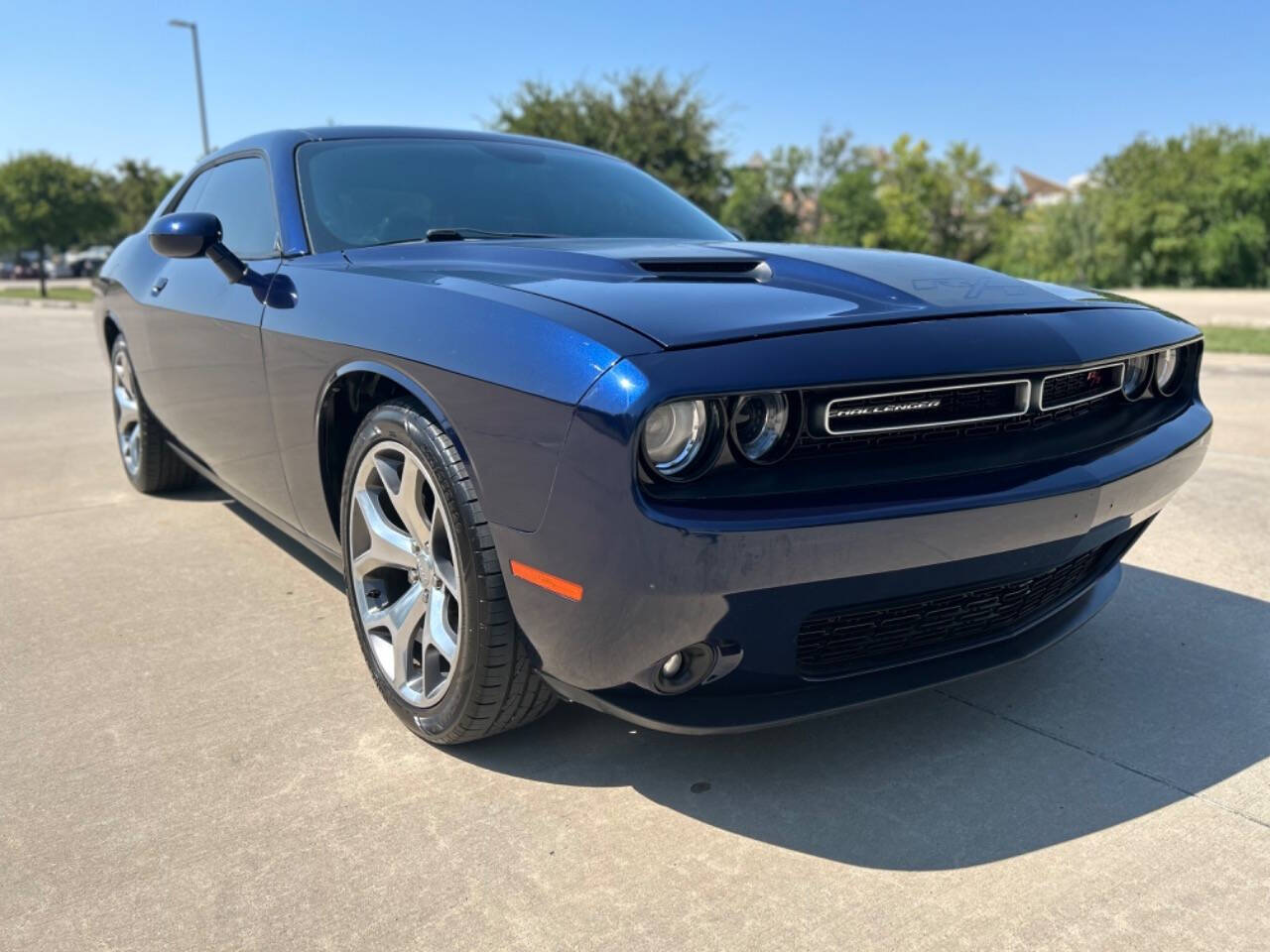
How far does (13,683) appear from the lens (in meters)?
2.65

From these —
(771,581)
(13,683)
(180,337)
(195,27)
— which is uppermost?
(195,27)

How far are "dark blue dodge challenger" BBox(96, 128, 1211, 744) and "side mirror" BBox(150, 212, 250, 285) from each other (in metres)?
0.02

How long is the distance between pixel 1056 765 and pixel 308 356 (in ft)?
6.40

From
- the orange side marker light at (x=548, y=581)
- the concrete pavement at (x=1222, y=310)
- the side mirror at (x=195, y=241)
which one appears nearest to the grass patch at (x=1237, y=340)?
the concrete pavement at (x=1222, y=310)

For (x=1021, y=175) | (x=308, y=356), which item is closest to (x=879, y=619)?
(x=308, y=356)

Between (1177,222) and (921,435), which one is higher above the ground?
(1177,222)

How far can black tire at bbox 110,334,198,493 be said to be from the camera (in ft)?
14.3

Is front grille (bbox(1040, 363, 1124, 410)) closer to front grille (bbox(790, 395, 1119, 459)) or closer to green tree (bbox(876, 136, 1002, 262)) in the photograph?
front grille (bbox(790, 395, 1119, 459))

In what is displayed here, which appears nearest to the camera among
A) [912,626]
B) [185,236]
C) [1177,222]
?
[912,626]

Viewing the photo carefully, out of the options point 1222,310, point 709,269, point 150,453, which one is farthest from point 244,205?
point 1222,310

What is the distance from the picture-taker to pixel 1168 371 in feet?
8.47

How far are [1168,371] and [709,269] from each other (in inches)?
48.5

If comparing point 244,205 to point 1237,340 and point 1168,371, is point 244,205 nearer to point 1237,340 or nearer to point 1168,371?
point 1168,371

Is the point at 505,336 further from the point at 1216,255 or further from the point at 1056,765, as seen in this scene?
the point at 1216,255
